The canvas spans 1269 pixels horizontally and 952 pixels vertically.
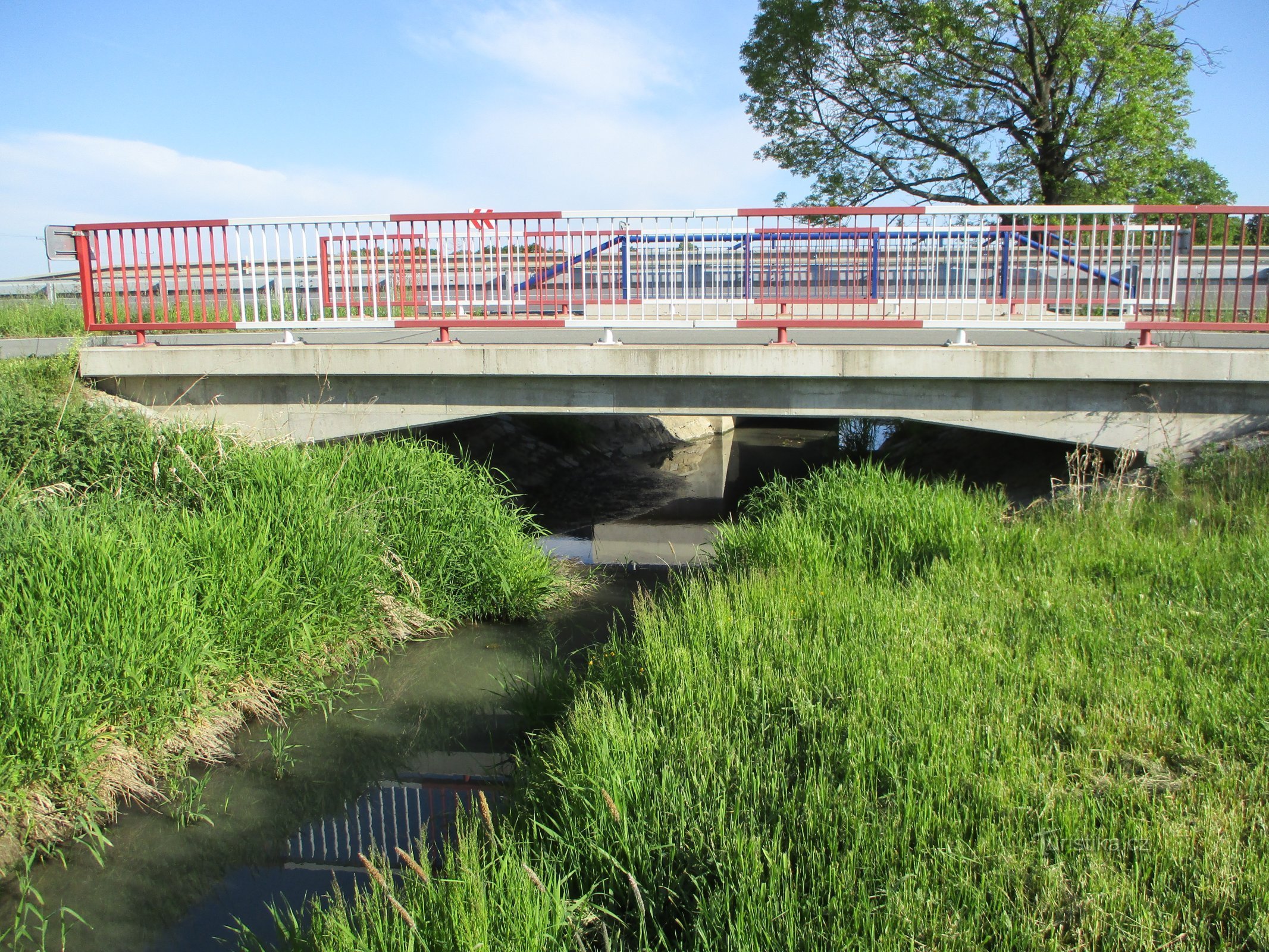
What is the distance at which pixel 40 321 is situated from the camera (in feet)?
47.3

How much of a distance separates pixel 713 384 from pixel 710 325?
33.5 inches

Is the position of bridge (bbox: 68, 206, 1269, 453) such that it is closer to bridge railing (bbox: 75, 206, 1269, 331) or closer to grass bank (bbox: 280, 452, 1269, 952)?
bridge railing (bbox: 75, 206, 1269, 331)

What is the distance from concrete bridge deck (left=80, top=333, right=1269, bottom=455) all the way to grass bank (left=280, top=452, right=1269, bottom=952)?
310 centimetres

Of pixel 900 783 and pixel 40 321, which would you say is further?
pixel 40 321

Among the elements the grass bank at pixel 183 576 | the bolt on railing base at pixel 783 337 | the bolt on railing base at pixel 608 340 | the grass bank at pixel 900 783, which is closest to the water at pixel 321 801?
the grass bank at pixel 183 576

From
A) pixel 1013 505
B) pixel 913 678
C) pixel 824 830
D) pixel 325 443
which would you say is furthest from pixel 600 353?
pixel 824 830

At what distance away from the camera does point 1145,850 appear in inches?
120

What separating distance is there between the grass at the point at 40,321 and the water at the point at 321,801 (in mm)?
9630

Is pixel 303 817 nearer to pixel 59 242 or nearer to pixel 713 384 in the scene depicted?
pixel 713 384

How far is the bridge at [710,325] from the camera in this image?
8875 millimetres

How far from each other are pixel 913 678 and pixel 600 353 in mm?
5616

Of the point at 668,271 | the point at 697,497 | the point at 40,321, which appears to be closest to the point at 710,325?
the point at 668,271

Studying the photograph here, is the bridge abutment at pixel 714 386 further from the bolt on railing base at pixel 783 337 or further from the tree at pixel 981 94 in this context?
the tree at pixel 981 94

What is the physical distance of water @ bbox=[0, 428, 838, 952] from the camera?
167 inches
